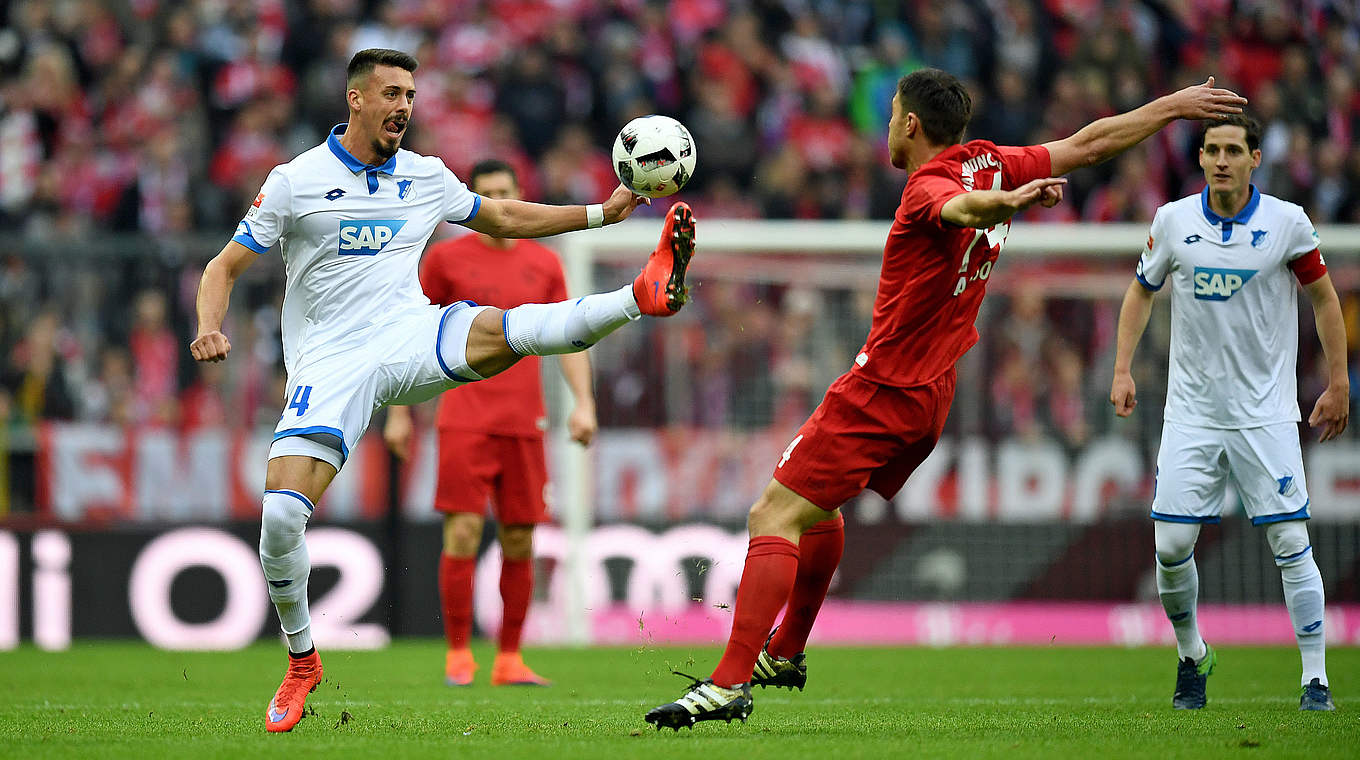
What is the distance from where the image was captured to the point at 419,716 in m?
6.69

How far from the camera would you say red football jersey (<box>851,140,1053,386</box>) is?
5.79 metres

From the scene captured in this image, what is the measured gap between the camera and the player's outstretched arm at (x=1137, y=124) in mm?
5816

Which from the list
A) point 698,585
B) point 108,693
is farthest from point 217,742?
point 698,585

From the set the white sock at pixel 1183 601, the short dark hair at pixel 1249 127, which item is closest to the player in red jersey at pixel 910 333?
the short dark hair at pixel 1249 127

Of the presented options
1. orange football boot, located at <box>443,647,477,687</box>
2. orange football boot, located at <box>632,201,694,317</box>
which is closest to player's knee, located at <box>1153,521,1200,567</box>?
orange football boot, located at <box>632,201,694,317</box>

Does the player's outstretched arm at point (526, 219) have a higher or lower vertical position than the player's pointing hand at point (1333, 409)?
higher

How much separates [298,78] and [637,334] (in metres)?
5.39

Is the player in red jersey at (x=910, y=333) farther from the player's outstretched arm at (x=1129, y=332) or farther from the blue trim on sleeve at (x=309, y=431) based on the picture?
the blue trim on sleeve at (x=309, y=431)

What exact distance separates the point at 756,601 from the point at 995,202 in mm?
1611

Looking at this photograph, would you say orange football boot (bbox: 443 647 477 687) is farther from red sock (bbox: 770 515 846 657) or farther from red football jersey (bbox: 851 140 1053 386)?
red football jersey (bbox: 851 140 1053 386)

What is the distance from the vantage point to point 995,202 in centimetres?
513

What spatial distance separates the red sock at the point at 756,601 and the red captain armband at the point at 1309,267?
281cm

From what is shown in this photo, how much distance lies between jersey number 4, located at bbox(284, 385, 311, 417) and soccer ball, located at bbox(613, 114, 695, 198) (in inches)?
57.4

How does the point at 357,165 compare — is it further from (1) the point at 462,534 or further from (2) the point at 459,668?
(2) the point at 459,668
